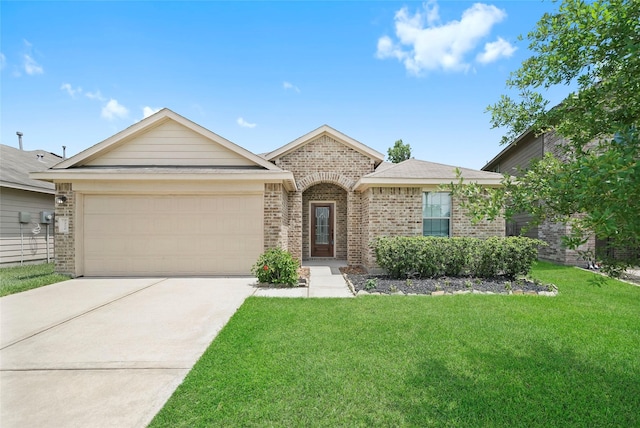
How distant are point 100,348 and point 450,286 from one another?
7.37 m

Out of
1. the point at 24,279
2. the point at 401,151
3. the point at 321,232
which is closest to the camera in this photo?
the point at 24,279

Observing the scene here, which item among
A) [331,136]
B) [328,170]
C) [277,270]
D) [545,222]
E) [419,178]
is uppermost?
[331,136]

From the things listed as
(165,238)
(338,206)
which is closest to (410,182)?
(338,206)

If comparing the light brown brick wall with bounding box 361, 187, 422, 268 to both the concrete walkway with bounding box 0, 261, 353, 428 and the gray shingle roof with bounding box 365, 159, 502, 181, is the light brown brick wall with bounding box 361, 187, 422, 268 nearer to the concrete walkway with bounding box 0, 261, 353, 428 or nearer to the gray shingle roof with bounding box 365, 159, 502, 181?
the gray shingle roof with bounding box 365, 159, 502, 181

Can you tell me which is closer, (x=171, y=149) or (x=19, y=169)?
(x=171, y=149)

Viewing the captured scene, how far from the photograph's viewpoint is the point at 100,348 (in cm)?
419

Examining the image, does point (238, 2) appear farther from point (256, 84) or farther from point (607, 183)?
point (607, 183)

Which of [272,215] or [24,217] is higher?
[272,215]

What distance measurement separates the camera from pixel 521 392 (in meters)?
3.07

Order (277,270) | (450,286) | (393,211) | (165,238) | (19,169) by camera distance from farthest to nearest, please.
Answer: (19,169) < (393,211) < (165,238) < (277,270) < (450,286)

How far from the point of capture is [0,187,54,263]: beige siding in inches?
435

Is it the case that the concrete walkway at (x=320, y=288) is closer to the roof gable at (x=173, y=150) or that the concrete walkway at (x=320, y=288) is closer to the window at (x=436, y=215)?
the window at (x=436, y=215)

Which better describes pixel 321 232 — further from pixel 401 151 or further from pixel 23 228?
pixel 401 151

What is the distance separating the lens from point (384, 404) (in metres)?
2.84
